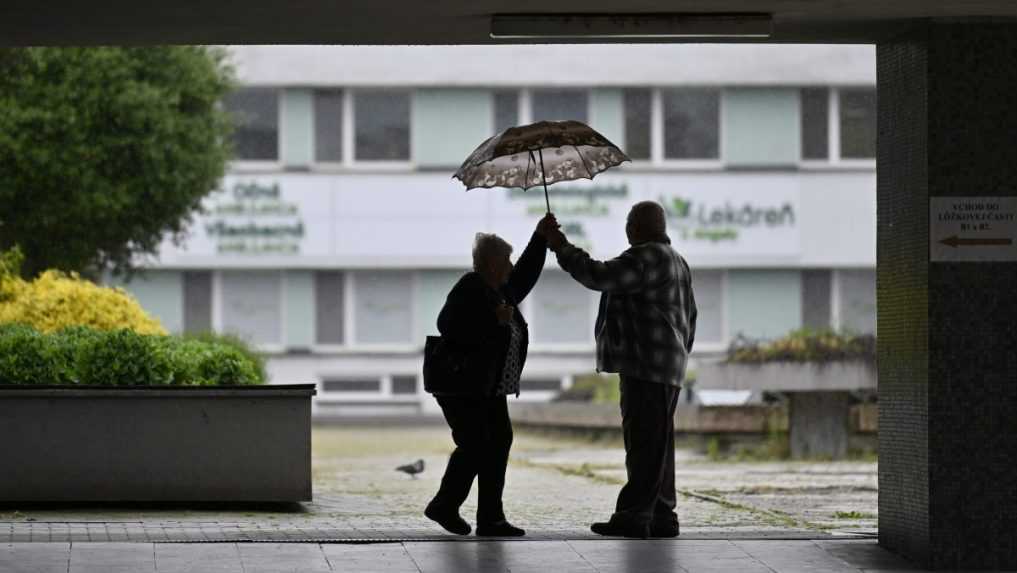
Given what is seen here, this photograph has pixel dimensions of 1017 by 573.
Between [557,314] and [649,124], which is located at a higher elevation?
[649,124]

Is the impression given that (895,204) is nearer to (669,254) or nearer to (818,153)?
(669,254)

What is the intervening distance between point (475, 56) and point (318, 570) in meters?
32.2

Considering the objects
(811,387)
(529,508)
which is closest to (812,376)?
(811,387)

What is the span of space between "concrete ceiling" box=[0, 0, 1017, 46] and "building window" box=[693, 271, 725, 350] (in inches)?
1241

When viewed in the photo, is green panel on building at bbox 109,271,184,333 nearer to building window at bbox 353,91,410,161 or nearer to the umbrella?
building window at bbox 353,91,410,161

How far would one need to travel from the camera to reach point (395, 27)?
11.4 meters

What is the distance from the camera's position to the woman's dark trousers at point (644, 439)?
478 inches

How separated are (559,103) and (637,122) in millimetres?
1670

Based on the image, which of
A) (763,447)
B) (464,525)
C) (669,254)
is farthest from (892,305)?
(763,447)

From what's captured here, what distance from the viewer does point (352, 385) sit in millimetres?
42906

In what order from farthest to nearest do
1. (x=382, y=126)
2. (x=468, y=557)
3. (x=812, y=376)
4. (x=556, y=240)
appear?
(x=382, y=126)
(x=812, y=376)
(x=556, y=240)
(x=468, y=557)

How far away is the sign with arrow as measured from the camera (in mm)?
11180

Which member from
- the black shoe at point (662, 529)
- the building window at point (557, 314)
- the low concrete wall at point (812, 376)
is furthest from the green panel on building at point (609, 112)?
the black shoe at point (662, 529)

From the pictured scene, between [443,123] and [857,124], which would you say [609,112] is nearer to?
[443,123]
